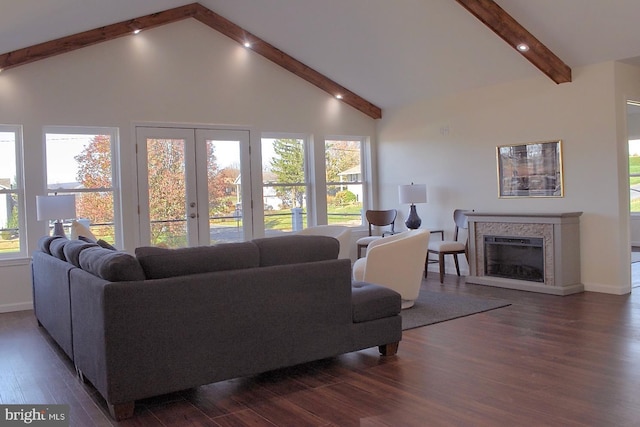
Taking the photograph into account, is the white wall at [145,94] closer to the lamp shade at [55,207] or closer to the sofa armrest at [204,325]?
the lamp shade at [55,207]

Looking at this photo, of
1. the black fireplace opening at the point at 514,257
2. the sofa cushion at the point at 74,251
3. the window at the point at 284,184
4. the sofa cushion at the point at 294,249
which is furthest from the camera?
the window at the point at 284,184

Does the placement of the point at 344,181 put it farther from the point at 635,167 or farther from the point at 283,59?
the point at 635,167

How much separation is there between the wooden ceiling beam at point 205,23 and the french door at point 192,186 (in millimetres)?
1153

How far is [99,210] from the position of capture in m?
6.68

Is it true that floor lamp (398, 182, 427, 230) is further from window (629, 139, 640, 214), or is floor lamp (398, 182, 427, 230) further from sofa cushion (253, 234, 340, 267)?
window (629, 139, 640, 214)

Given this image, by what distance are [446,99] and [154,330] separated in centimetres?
577

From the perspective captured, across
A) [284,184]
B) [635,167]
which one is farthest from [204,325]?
[635,167]

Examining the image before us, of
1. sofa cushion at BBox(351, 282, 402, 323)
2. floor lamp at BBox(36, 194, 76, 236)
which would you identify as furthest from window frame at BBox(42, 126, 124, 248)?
sofa cushion at BBox(351, 282, 402, 323)

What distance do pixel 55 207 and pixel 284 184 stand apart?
11.0 ft

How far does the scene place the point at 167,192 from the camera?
279 inches

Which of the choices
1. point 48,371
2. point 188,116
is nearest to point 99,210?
point 188,116

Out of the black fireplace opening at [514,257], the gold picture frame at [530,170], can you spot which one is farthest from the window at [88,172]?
the gold picture frame at [530,170]

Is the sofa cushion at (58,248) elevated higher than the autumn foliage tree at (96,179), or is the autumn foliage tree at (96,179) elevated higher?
the autumn foliage tree at (96,179)

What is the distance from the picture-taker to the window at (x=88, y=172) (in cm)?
643
